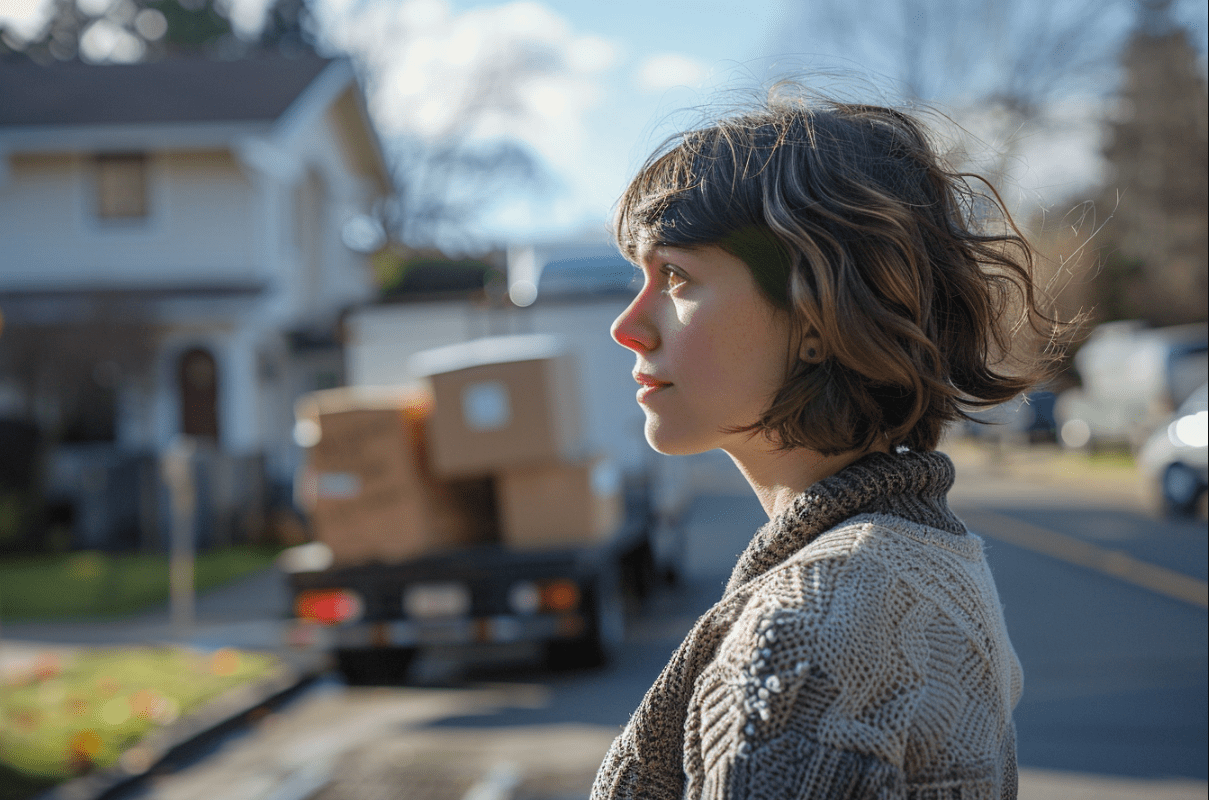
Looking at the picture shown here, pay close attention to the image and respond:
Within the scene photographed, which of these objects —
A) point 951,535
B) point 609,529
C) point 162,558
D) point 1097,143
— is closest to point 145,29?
point 162,558

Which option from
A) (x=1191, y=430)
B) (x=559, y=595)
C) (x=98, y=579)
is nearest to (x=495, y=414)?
(x=559, y=595)

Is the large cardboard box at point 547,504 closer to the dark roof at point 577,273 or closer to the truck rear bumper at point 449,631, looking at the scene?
the truck rear bumper at point 449,631

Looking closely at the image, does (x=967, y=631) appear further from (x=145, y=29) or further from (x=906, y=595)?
(x=145, y=29)

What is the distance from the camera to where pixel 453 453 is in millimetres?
7637

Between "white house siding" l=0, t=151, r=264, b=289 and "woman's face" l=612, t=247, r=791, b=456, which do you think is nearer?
"woman's face" l=612, t=247, r=791, b=456

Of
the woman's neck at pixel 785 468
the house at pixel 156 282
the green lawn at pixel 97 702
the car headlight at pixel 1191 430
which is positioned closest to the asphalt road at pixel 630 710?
the green lawn at pixel 97 702

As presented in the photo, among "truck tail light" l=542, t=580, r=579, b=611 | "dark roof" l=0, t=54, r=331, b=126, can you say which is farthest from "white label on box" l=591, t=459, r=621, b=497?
"dark roof" l=0, t=54, r=331, b=126

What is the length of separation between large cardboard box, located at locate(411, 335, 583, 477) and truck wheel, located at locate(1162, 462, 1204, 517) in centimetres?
1052

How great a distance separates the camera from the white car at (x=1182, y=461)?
14469 millimetres

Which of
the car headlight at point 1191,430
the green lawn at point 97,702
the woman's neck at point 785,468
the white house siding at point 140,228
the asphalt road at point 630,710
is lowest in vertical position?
the asphalt road at point 630,710

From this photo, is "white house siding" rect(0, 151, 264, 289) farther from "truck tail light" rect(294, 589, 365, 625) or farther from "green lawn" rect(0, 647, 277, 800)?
"truck tail light" rect(294, 589, 365, 625)

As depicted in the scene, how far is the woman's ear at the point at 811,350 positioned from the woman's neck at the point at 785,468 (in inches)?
4.3

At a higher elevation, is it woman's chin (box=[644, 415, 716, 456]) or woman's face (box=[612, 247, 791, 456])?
woman's face (box=[612, 247, 791, 456])

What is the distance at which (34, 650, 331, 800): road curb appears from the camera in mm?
5676
